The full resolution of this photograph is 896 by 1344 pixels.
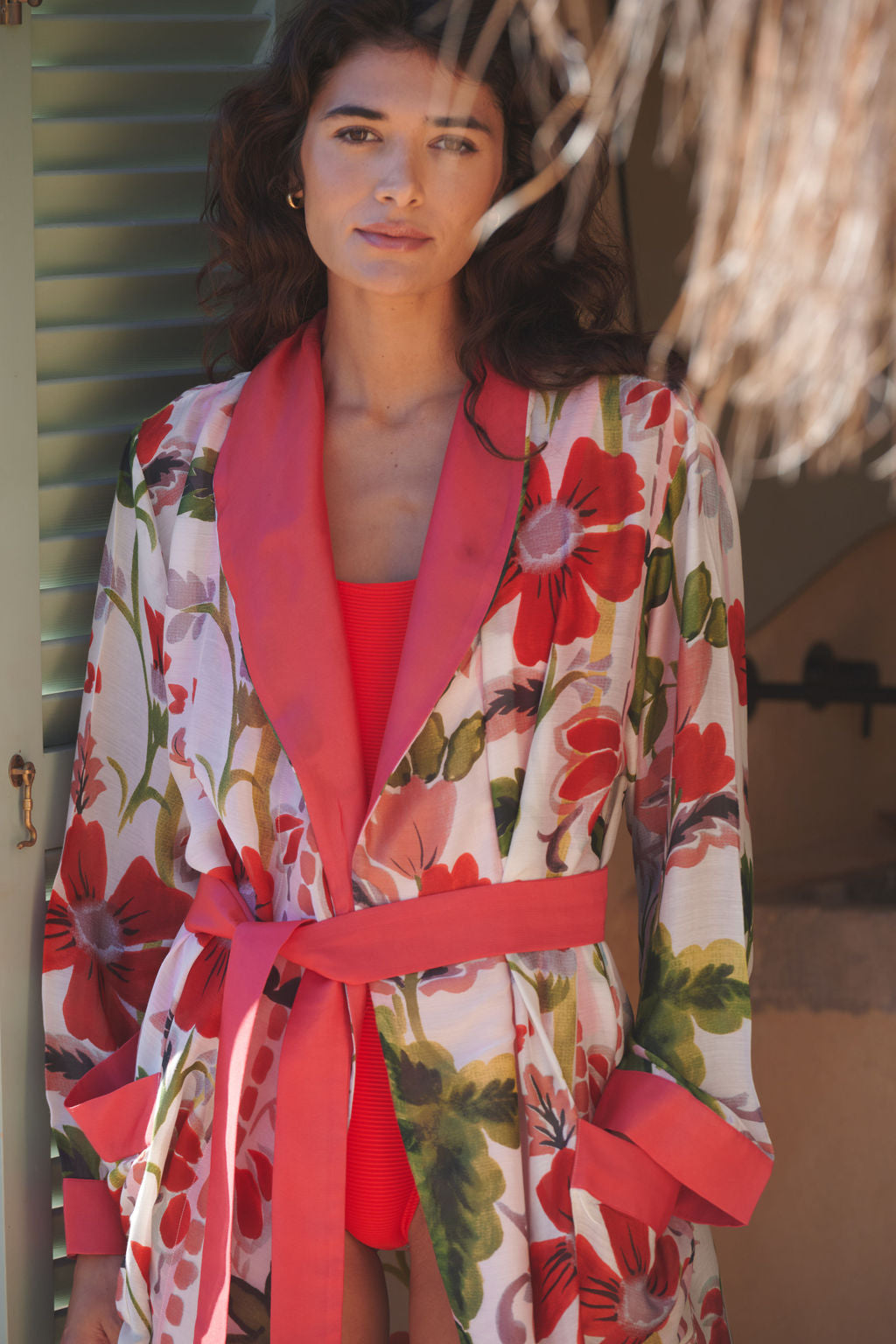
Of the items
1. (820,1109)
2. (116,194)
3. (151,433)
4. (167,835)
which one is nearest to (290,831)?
(167,835)

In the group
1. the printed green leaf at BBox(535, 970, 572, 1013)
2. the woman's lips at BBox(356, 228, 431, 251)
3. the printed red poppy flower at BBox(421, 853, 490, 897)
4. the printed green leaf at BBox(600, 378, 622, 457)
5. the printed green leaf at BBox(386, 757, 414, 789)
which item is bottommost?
the printed green leaf at BBox(535, 970, 572, 1013)

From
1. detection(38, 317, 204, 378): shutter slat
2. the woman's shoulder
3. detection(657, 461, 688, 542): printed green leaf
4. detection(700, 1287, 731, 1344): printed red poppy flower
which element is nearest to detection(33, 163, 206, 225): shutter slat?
detection(38, 317, 204, 378): shutter slat

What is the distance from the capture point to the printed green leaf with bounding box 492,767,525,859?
1214mm

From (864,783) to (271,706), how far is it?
1.61m

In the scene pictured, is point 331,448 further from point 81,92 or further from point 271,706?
point 81,92

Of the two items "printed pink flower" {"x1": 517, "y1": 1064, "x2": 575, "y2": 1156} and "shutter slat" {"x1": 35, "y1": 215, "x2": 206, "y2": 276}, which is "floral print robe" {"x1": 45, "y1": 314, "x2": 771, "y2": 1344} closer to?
"printed pink flower" {"x1": 517, "y1": 1064, "x2": 575, "y2": 1156}

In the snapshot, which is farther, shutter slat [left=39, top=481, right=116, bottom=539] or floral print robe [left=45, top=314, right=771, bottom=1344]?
shutter slat [left=39, top=481, right=116, bottom=539]

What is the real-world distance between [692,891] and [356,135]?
2.35 ft

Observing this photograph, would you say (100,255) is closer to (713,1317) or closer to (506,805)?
(506,805)

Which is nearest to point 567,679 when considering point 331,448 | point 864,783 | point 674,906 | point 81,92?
point 674,906

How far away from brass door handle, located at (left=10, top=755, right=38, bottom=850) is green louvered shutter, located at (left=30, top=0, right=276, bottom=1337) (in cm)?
3

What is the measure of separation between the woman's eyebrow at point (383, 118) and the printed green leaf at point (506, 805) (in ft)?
1.80

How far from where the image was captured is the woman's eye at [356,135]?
4.14 feet

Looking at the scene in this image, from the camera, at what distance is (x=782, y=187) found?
0.67 m
